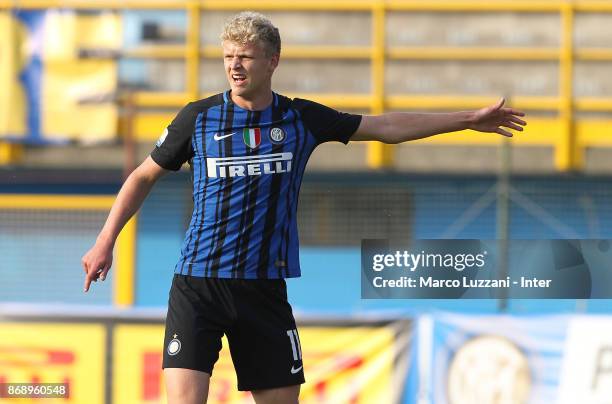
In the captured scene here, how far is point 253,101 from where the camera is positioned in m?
4.22

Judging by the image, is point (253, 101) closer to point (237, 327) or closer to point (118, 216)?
point (118, 216)

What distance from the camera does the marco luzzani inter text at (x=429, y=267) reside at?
725 centimetres

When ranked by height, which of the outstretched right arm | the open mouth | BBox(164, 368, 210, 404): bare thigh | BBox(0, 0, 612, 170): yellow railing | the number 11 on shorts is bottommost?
BBox(164, 368, 210, 404): bare thigh

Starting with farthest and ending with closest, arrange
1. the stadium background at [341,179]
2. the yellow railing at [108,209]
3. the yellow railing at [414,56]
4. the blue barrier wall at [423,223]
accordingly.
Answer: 1. the yellow railing at [414,56]
2. the yellow railing at [108,209]
3. the blue barrier wall at [423,223]
4. the stadium background at [341,179]

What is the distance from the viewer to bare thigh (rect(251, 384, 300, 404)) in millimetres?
4230

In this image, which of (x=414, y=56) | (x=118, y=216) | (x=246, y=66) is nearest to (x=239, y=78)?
(x=246, y=66)

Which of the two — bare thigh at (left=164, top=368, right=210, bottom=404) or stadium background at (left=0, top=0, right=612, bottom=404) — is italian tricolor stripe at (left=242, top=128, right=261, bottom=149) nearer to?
bare thigh at (left=164, top=368, right=210, bottom=404)

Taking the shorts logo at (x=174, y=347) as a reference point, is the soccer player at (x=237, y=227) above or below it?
above

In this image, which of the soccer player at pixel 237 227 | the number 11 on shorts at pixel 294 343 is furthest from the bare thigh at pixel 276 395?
the number 11 on shorts at pixel 294 343

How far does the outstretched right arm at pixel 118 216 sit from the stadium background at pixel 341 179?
250 centimetres

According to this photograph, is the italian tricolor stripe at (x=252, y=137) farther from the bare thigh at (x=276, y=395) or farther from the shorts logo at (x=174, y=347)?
the bare thigh at (x=276, y=395)

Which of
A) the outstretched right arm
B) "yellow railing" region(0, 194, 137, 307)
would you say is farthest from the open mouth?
"yellow railing" region(0, 194, 137, 307)

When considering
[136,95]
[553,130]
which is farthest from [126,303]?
[553,130]

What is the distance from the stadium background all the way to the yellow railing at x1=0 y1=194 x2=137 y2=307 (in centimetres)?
2
